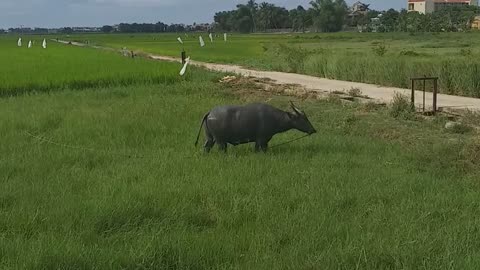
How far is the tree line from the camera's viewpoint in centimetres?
7494

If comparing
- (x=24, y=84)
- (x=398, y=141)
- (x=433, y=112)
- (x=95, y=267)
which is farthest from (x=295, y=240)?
(x=24, y=84)

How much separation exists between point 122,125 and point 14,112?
3.01 meters

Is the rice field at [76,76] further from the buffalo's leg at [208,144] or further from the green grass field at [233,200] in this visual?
the buffalo's leg at [208,144]

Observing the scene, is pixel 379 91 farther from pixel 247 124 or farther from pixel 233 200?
pixel 233 200

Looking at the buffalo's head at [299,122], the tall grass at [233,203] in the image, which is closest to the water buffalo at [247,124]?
the buffalo's head at [299,122]

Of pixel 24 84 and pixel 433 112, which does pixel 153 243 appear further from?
pixel 24 84

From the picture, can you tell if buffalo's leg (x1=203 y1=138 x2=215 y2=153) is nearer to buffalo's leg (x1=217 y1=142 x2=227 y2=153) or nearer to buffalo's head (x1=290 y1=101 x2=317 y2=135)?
buffalo's leg (x1=217 y1=142 x2=227 y2=153)

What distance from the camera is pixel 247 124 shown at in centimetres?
705

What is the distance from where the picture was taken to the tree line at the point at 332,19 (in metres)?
74.9

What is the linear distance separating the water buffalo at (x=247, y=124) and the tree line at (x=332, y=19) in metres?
65.6

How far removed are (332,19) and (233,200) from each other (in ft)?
299

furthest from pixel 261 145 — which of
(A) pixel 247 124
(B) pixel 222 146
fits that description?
(B) pixel 222 146

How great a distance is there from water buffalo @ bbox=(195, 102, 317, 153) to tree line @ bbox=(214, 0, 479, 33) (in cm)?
6558

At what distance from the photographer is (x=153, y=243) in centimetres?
398
